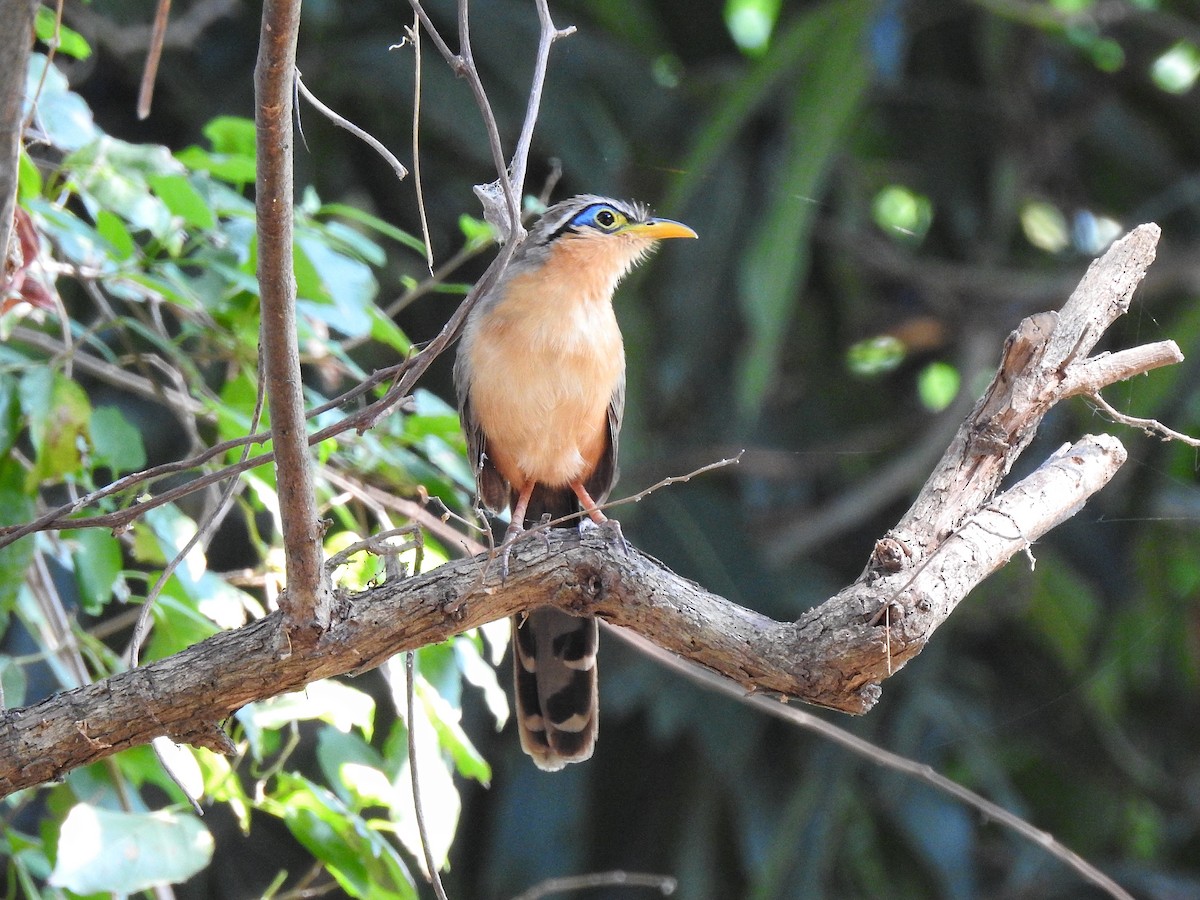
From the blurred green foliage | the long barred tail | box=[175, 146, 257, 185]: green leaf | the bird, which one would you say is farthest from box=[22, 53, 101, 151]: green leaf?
the long barred tail

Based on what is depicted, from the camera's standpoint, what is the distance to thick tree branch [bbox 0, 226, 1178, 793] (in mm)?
2812

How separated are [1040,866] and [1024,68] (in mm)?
5294

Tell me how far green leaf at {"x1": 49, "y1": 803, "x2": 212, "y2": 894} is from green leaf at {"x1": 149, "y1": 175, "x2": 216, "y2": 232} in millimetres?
1504

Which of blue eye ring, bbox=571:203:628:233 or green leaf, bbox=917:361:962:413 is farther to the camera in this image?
green leaf, bbox=917:361:962:413

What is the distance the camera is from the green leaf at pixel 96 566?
3.38 m

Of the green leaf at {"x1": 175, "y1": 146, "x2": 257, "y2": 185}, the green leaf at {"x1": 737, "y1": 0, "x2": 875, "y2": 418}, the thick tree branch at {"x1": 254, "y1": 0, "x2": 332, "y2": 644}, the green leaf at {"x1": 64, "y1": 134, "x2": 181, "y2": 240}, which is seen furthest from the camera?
the green leaf at {"x1": 737, "y1": 0, "x2": 875, "y2": 418}

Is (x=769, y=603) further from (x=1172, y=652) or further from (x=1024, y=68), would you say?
(x=1024, y=68)

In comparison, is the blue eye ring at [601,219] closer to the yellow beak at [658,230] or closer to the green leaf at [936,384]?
the yellow beak at [658,230]

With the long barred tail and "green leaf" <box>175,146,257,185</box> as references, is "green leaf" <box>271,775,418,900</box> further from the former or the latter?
"green leaf" <box>175,146,257,185</box>

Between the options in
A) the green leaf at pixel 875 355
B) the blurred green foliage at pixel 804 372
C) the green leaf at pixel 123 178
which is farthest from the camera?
the green leaf at pixel 875 355

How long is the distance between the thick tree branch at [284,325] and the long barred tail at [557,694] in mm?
1515

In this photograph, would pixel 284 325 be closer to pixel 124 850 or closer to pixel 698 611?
pixel 698 611

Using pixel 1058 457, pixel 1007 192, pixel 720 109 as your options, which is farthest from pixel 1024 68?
pixel 1058 457

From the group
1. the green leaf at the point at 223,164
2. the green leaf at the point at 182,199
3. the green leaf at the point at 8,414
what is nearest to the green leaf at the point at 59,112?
the green leaf at the point at 223,164
